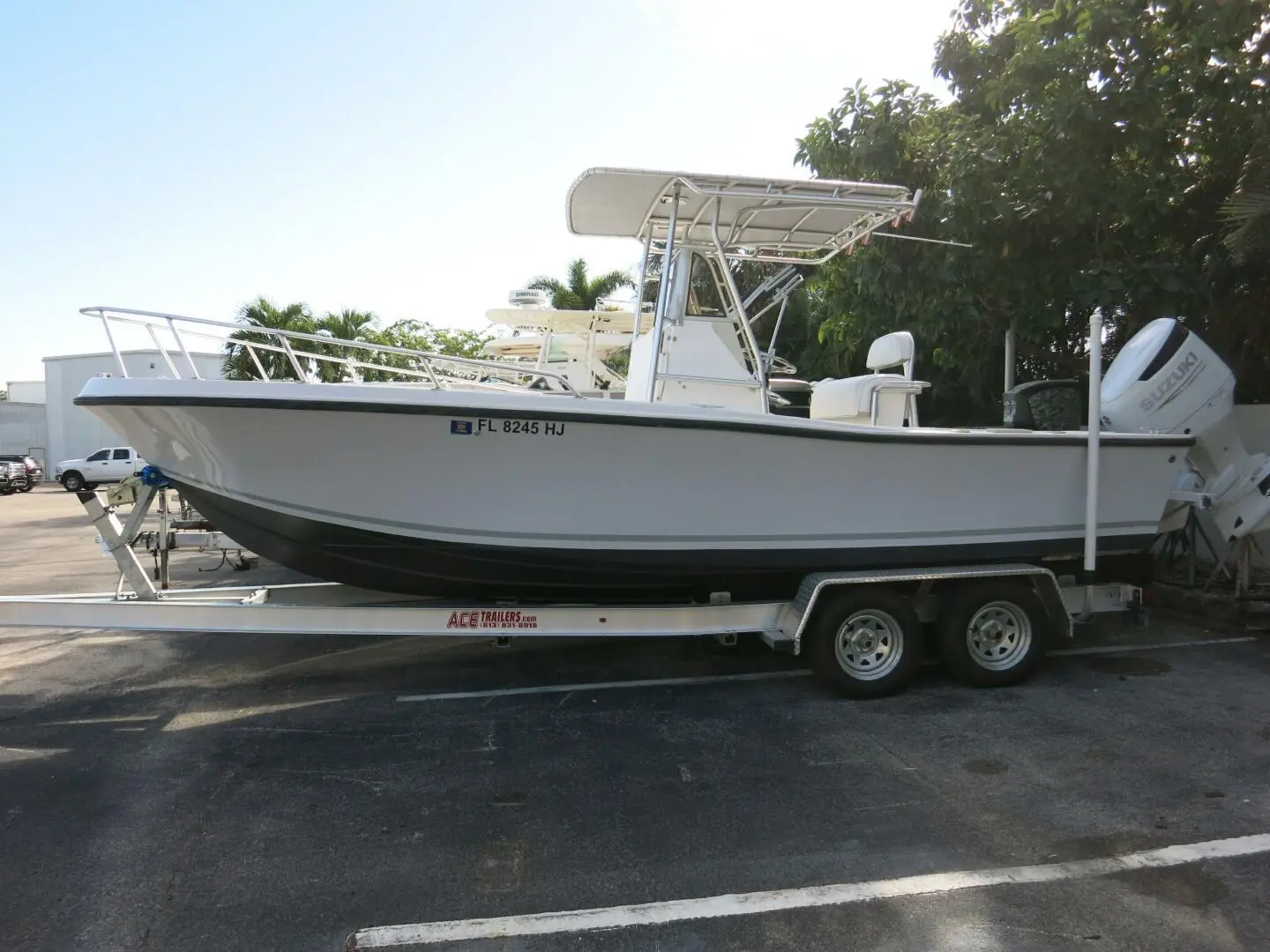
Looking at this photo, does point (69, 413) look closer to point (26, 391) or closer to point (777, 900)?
point (26, 391)

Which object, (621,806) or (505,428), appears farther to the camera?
(505,428)

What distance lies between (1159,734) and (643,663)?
3163mm

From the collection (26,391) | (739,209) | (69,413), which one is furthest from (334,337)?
(26,391)

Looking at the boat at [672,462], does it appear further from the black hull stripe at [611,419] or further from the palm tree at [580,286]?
the palm tree at [580,286]

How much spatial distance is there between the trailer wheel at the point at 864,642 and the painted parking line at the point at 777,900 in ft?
6.30

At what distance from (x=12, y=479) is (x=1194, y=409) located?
32.4 m

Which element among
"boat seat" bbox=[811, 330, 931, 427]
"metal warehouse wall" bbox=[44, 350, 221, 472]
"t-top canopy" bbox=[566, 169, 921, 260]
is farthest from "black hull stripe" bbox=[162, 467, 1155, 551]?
"metal warehouse wall" bbox=[44, 350, 221, 472]

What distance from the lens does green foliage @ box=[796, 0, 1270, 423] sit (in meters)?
7.74

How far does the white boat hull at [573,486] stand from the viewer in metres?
4.39

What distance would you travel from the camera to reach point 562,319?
12.7 m

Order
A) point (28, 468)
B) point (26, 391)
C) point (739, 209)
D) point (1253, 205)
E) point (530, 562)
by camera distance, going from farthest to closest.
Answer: point (26, 391) < point (28, 468) < point (1253, 205) < point (739, 209) < point (530, 562)

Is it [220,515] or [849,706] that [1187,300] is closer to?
[849,706]

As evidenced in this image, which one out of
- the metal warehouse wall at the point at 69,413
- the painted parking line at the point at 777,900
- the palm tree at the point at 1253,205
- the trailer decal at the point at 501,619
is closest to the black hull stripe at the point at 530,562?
the trailer decal at the point at 501,619

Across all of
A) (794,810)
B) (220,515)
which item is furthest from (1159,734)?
(220,515)
